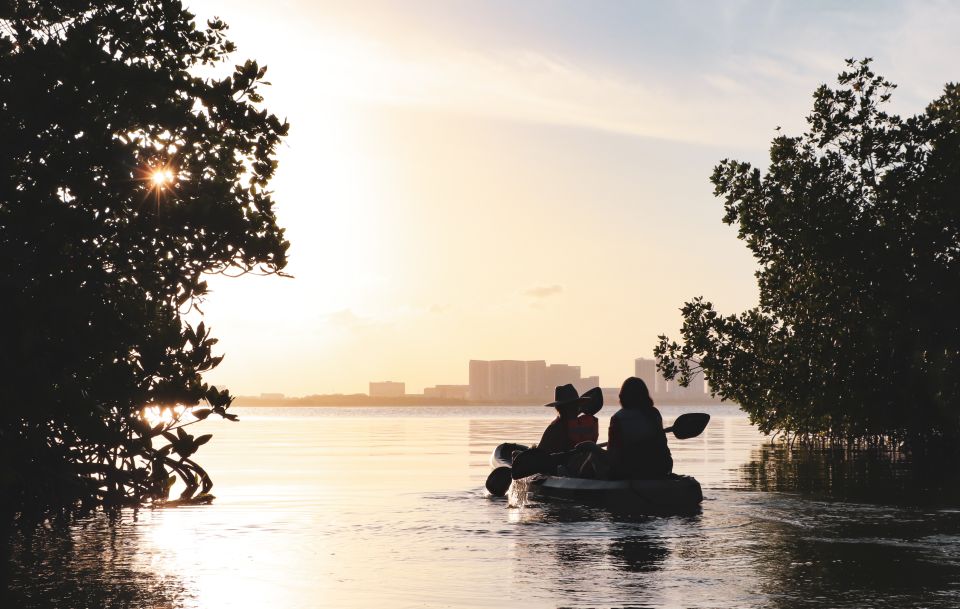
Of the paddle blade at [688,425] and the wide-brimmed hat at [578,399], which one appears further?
the wide-brimmed hat at [578,399]

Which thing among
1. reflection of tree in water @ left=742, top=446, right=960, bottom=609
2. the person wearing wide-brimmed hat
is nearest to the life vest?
the person wearing wide-brimmed hat

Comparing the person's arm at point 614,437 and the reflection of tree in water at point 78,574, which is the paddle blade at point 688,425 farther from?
the reflection of tree in water at point 78,574

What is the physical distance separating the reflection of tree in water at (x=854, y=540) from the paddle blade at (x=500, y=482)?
4.61 metres

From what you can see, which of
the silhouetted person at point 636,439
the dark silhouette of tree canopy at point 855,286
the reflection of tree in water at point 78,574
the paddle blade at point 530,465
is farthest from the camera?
the dark silhouette of tree canopy at point 855,286

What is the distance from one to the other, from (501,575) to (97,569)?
161 inches

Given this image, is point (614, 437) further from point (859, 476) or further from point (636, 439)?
point (859, 476)

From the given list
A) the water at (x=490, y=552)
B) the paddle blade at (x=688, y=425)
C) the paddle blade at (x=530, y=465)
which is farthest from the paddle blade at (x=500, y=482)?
Answer: the paddle blade at (x=688, y=425)

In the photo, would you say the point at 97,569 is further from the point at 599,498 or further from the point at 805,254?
the point at 805,254

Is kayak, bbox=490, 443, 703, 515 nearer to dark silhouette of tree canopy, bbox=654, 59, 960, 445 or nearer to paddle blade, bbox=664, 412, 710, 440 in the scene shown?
paddle blade, bbox=664, 412, 710, 440

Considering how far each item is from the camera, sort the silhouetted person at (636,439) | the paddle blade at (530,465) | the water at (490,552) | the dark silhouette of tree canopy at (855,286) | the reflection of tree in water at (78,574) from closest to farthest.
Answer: the reflection of tree in water at (78,574) → the water at (490,552) → the silhouetted person at (636,439) → the paddle blade at (530,465) → the dark silhouette of tree canopy at (855,286)

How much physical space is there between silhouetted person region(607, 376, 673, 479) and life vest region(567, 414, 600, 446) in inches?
122

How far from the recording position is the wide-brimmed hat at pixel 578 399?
21.1 m

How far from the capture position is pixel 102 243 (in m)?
14.9

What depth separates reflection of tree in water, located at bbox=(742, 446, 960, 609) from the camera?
10.4m
